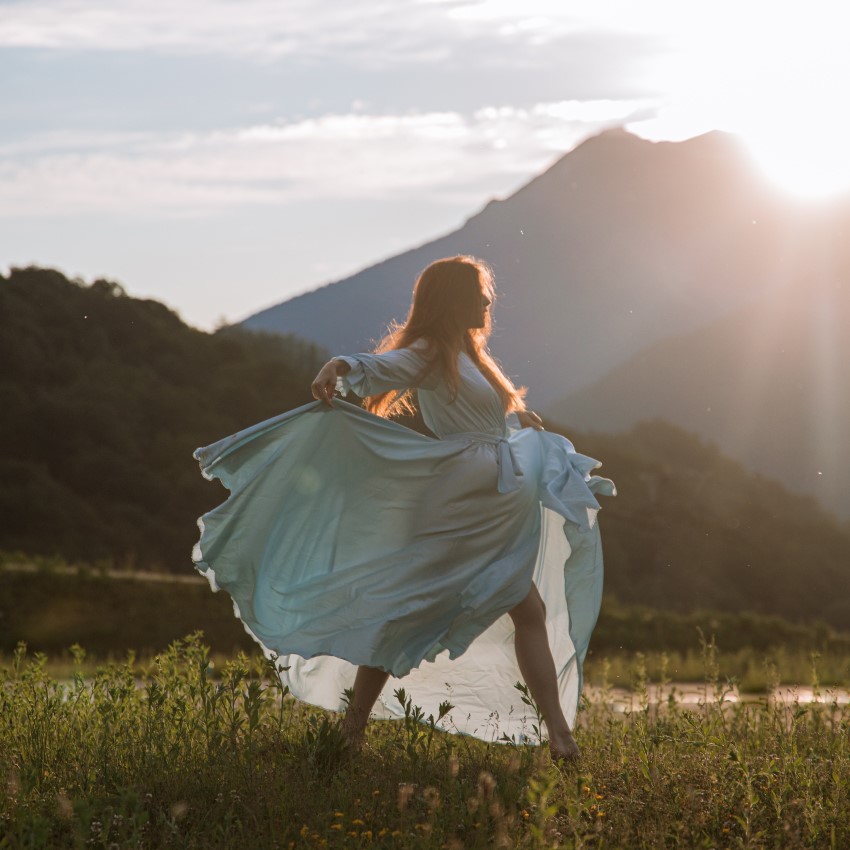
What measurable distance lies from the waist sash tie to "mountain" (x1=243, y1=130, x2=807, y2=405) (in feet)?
121

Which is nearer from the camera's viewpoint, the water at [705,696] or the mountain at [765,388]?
the water at [705,696]

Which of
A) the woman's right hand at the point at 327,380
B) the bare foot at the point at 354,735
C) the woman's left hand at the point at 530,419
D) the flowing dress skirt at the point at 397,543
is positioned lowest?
the bare foot at the point at 354,735

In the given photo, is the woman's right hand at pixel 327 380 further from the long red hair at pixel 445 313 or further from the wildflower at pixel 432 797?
the wildflower at pixel 432 797

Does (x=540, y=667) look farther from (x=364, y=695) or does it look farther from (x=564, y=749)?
(x=364, y=695)

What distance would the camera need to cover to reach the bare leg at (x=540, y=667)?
446 centimetres

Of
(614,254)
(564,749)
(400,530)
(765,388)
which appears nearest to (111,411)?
(400,530)

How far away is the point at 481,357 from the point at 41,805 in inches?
99.8

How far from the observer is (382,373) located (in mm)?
4574

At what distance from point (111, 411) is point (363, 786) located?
3192cm

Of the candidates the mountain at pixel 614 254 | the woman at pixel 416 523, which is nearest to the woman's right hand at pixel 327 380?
the woman at pixel 416 523

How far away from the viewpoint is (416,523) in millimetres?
4684

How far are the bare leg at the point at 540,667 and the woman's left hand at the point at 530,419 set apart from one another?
0.88m

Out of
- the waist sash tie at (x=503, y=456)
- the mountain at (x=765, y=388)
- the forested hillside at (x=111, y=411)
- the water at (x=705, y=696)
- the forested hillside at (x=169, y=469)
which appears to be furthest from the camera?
the mountain at (x=765, y=388)

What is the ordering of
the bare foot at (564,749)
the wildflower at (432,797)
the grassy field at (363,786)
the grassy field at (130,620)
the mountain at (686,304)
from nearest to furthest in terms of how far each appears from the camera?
the wildflower at (432,797) → the grassy field at (363,786) → the bare foot at (564,749) → the grassy field at (130,620) → the mountain at (686,304)
